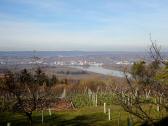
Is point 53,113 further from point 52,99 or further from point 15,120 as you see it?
point 52,99

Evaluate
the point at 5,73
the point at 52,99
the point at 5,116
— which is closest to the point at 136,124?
the point at 5,73

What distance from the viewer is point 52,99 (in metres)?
41.4

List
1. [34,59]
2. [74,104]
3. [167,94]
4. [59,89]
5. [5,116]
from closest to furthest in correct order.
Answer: [167,94], [34,59], [5,116], [74,104], [59,89]

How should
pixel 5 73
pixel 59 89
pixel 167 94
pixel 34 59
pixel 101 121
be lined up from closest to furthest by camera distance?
1. pixel 167 94
2. pixel 34 59
3. pixel 5 73
4. pixel 101 121
5. pixel 59 89

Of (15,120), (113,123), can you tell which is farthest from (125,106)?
(15,120)

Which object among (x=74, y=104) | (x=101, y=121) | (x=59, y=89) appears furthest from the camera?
(x=59, y=89)

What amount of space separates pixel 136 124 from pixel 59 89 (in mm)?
41297

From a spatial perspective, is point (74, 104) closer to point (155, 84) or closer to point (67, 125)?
point (67, 125)

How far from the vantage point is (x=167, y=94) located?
862cm

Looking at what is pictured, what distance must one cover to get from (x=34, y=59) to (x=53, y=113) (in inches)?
507

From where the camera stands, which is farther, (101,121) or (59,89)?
(59,89)

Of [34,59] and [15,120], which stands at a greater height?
[34,59]

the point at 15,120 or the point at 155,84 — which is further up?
the point at 155,84

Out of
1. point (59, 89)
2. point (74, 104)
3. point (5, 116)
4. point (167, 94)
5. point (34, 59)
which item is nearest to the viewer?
point (167, 94)
